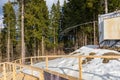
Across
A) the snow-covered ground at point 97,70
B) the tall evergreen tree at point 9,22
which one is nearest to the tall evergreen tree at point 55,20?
the tall evergreen tree at point 9,22

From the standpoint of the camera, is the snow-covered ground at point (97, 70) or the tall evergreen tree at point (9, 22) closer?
the snow-covered ground at point (97, 70)

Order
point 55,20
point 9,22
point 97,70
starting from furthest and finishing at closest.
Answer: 1. point 55,20
2. point 9,22
3. point 97,70

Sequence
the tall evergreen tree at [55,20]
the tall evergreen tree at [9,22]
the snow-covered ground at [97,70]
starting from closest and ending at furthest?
the snow-covered ground at [97,70] < the tall evergreen tree at [9,22] < the tall evergreen tree at [55,20]

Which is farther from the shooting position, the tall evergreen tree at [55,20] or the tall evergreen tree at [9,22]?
the tall evergreen tree at [55,20]

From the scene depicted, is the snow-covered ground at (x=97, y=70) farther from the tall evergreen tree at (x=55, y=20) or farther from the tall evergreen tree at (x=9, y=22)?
the tall evergreen tree at (x=55, y=20)

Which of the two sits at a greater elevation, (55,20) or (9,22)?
(55,20)

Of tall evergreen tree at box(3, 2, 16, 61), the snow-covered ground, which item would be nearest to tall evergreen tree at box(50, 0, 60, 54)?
tall evergreen tree at box(3, 2, 16, 61)

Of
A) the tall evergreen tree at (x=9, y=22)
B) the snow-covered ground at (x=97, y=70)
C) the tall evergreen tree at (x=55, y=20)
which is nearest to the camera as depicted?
the snow-covered ground at (x=97, y=70)

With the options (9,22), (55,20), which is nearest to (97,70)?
(9,22)

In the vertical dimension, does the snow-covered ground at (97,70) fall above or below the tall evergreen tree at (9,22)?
below

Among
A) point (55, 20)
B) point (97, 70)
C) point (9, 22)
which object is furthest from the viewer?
point (55, 20)

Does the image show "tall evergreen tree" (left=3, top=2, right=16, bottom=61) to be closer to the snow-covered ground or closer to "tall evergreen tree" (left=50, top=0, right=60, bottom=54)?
"tall evergreen tree" (left=50, top=0, right=60, bottom=54)

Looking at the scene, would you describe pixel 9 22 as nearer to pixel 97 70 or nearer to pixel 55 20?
pixel 55 20

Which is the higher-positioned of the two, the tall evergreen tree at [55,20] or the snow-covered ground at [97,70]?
the tall evergreen tree at [55,20]
